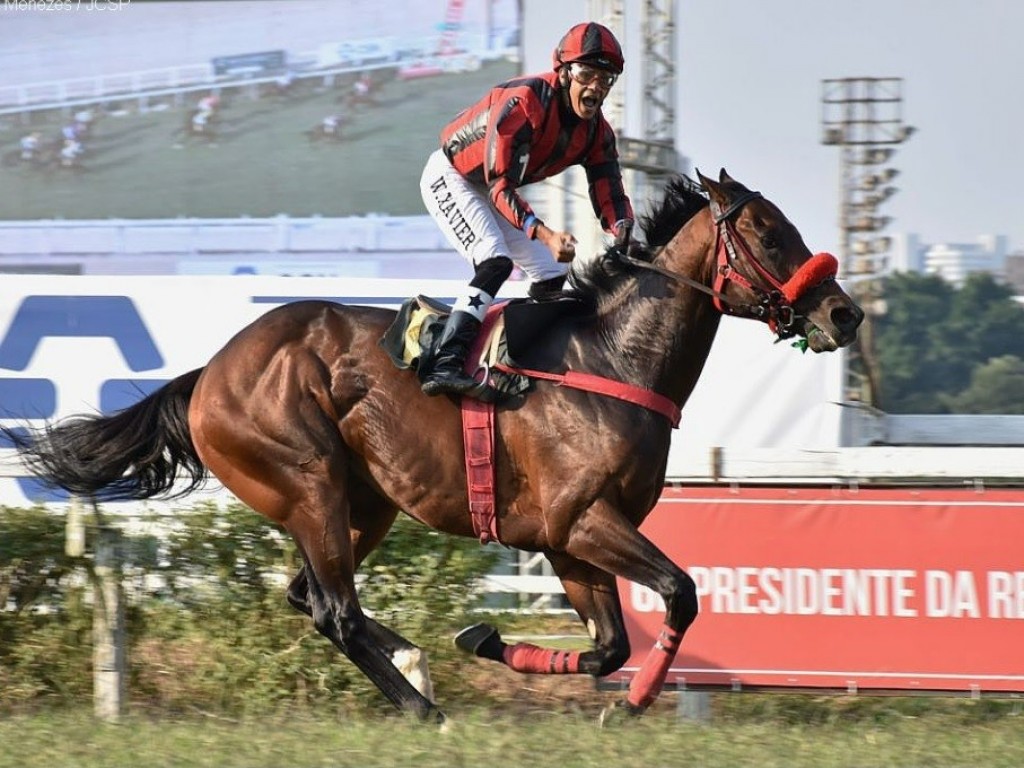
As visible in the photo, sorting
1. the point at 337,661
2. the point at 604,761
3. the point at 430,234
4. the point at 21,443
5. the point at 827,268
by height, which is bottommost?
the point at 430,234

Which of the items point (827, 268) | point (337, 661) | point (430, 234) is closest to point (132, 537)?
point (337, 661)

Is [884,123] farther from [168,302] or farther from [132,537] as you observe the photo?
[132,537]

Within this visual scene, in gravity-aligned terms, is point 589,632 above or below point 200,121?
above

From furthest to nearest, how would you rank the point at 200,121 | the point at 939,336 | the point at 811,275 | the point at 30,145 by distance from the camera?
the point at 939,336, the point at 200,121, the point at 30,145, the point at 811,275

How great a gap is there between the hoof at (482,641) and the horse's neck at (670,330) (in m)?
1.01

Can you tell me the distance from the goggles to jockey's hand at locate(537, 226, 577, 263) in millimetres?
513

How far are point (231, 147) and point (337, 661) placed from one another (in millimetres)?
23036

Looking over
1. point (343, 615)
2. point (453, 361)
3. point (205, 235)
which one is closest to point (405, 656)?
point (343, 615)

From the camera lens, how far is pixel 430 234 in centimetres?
2322

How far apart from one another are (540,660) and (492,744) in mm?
709

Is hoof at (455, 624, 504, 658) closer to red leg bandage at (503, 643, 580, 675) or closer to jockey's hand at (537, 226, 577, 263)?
red leg bandage at (503, 643, 580, 675)

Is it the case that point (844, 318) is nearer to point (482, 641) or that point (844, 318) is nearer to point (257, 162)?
point (482, 641)

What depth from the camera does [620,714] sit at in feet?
17.4

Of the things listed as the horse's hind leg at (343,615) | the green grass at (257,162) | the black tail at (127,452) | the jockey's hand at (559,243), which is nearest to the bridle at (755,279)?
the jockey's hand at (559,243)
